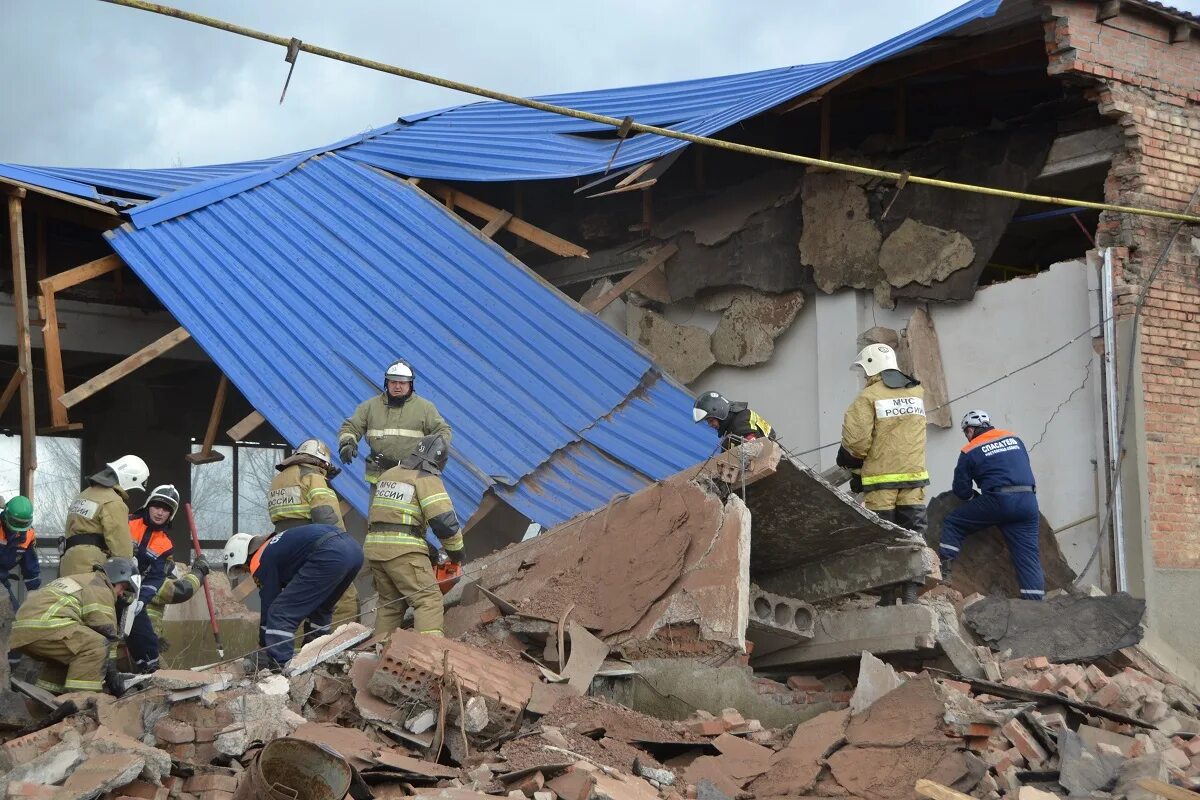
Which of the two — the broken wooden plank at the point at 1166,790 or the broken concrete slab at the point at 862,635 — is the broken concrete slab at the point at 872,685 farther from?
the broken wooden plank at the point at 1166,790

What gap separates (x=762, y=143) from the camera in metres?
12.9

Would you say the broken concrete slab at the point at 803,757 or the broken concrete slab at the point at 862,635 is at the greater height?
the broken concrete slab at the point at 862,635

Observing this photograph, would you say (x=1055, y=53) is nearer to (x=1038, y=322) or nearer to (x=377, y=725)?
(x=1038, y=322)

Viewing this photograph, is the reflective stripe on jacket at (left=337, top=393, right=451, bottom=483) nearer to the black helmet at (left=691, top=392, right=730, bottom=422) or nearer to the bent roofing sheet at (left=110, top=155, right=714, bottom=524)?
the bent roofing sheet at (left=110, top=155, right=714, bottom=524)

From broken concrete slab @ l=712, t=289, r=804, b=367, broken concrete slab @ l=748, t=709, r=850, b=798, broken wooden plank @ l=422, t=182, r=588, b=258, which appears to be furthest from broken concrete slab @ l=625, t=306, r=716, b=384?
broken concrete slab @ l=748, t=709, r=850, b=798

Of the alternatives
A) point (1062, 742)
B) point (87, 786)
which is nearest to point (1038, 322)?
point (1062, 742)

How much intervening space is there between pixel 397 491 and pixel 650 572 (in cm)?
171

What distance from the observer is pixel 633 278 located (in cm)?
1317

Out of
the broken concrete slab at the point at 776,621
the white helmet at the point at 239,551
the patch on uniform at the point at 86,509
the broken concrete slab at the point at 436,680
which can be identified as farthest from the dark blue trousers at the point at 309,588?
the broken concrete slab at the point at 776,621

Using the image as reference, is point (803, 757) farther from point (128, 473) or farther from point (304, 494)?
point (128, 473)

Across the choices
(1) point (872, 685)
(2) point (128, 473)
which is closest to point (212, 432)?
(2) point (128, 473)

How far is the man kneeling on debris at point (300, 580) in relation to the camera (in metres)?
8.05

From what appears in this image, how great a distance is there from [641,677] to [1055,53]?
6215 millimetres

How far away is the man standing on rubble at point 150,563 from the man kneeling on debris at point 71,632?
0.85m
